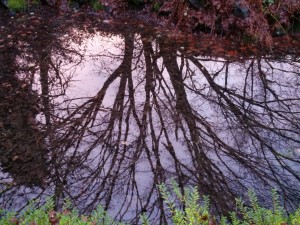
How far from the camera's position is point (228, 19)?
7.71 meters

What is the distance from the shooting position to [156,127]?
16.3 ft

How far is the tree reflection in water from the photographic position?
395 cm

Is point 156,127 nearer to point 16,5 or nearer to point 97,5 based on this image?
point 97,5

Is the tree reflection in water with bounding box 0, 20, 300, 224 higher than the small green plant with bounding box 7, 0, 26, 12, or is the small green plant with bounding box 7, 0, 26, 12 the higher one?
the small green plant with bounding box 7, 0, 26, 12

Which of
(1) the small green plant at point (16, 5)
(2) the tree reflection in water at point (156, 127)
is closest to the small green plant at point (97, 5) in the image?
(1) the small green plant at point (16, 5)

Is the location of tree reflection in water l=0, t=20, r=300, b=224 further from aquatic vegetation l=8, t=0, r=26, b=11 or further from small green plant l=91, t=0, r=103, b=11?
aquatic vegetation l=8, t=0, r=26, b=11

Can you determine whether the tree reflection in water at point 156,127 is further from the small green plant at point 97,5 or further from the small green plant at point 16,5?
the small green plant at point 16,5

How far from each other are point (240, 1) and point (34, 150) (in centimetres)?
525

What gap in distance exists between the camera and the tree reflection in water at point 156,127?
395 centimetres

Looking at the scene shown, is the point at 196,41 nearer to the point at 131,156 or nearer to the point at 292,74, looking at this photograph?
the point at 292,74

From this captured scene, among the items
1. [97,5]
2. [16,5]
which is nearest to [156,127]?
[97,5]

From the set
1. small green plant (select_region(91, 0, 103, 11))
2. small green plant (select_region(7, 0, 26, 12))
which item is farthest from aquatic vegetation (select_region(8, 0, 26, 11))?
small green plant (select_region(91, 0, 103, 11))

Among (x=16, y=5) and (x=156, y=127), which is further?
(x=16, y=5)

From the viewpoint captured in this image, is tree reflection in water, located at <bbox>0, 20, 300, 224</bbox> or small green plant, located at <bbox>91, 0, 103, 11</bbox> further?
small green plant, located at <bbox>91, 0, 103, 11</bbox>
